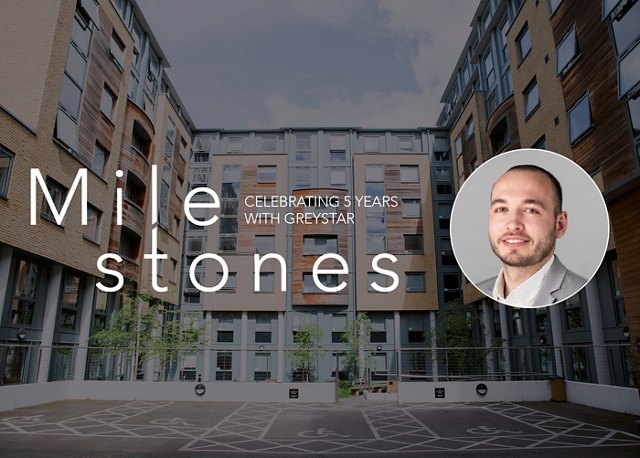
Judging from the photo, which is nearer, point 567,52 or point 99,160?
point 567,52

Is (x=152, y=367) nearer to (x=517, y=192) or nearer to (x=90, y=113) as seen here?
(x=90, y=113)

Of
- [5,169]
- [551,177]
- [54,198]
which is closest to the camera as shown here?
[551,177]

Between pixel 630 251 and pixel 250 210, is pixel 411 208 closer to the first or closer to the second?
pixel 250 210

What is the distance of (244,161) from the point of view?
4134cm

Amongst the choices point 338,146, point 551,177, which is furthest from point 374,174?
point 551,177

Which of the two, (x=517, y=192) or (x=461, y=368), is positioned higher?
(x=517, y=192)

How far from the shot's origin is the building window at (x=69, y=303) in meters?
22.7

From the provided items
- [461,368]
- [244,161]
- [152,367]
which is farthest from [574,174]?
[244,161]

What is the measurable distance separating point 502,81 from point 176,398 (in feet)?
87.0

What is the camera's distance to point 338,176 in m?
41.8

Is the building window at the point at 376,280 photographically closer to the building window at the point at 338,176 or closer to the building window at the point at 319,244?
the building window at the point at 319,244

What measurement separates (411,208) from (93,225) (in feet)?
81.9

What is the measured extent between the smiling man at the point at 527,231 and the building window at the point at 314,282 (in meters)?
28.6

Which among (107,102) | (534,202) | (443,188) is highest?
(443,188)
